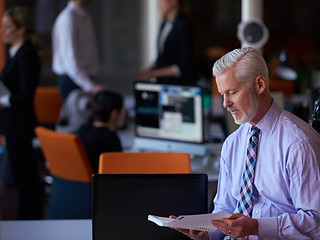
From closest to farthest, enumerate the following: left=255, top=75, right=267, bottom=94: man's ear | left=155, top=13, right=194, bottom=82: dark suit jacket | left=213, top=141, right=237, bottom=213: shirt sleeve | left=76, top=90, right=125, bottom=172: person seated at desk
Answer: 1. left=255, top=75, right=267, bottom=94: man's ear
2. left=213, top=141, right=237, bottom=213: shirt sleeve
3. left=76, top=90, right=125, bottom=172: person seated at desk
4. left=155, top=13, right=194, bottom=82: dark suit jacket

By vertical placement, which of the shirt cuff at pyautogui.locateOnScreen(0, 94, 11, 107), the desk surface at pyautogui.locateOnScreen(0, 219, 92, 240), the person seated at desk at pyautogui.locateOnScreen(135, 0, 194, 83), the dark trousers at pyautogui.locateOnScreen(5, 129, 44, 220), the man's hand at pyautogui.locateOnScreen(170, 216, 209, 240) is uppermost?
the person seated at desk at pyautogui.locateOnScreen(135, 0, 194, 83)

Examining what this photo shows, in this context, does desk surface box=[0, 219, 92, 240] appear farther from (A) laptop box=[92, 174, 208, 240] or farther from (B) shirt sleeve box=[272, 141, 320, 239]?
(B) shirt sleeve box=[272, 141, 320, 239]

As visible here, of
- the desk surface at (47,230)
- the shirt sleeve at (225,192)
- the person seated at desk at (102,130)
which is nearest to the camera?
the shirt sleeve at (225,192)

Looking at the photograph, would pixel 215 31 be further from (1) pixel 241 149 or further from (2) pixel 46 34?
(1) pixel 241 149

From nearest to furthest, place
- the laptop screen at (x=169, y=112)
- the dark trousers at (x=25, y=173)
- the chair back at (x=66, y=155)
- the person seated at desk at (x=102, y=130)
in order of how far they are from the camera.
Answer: the chair back at (x=66, y=155), the person seated at desk at (x=102, y=130), the laptop screen at (x=169, y=112), the dark trousers at (x=25, y=173)

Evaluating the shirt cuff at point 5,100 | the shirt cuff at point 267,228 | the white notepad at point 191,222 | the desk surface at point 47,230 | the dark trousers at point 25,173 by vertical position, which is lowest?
the dark trousers at point 25,173

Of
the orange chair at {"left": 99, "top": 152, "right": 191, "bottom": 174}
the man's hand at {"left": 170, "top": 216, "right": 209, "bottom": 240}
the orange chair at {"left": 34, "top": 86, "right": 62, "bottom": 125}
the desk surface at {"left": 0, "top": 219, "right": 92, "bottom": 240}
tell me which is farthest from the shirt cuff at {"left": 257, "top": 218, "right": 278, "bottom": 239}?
the orange chair at {"left": 34, "top": 86, "right": 62, "bottom": 125}

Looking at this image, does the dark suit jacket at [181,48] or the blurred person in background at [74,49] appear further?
the dark suit jacket at [181,48]

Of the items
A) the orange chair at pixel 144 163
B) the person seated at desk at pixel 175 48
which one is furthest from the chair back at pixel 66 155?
the person seated at desk at pixel 175 48

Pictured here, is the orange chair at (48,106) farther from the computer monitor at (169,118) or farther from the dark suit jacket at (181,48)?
the computer monitor at (169,118)

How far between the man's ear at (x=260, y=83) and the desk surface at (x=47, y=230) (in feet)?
3.00

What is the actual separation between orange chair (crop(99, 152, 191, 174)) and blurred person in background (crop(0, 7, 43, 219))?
1.59 meters

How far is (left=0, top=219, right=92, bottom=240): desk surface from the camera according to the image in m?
2.69

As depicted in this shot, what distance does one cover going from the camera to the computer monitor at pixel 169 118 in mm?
4387
